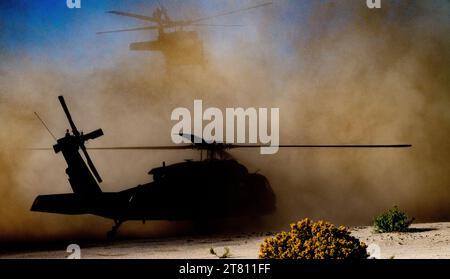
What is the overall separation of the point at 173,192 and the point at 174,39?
339 cm

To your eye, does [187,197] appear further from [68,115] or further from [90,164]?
Result: [68,115]

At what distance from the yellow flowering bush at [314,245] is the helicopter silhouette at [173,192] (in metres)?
4.26

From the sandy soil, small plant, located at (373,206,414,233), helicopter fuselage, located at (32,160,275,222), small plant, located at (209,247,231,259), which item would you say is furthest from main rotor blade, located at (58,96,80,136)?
small plant, located at (373,206,414,233)

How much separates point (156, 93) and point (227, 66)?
1.75 meters

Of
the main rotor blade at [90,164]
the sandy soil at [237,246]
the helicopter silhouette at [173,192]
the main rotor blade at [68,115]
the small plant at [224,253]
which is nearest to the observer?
the small plant at [224,253]

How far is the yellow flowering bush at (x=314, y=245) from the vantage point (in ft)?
27.1

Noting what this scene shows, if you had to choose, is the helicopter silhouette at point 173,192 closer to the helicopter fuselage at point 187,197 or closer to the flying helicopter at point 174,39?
the helicopter fuselage at point 187,197

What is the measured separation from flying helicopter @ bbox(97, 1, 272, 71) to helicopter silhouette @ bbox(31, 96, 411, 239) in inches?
79.8

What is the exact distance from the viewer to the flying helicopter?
498 inches

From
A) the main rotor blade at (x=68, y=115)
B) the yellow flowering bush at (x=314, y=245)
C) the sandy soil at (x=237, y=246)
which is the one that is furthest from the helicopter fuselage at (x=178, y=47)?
the yellow flowering bush at (x=314, y=245)

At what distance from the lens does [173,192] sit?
42.5 ft

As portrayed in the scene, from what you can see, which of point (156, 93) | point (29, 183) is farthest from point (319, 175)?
point (29, 183)

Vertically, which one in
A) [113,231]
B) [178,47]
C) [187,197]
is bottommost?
[113,231]

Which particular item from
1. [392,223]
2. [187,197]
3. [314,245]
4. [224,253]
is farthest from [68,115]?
[392,223]
